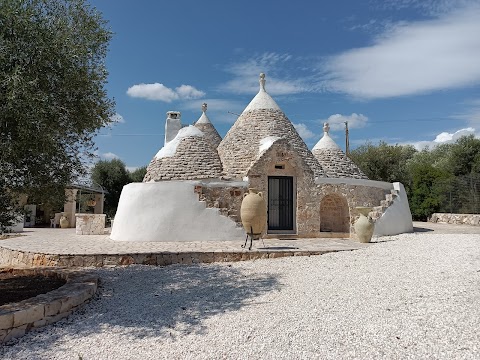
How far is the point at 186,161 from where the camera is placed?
566 inches

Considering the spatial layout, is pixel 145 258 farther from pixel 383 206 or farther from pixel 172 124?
pixel 172 124

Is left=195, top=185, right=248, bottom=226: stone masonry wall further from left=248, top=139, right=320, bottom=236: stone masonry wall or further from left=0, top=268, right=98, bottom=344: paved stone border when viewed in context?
left=0, top=268, right=98, bottom=344: paved stone border

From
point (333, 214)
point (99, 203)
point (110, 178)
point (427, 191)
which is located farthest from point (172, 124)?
point (427, 191)

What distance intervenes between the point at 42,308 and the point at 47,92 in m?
3.12

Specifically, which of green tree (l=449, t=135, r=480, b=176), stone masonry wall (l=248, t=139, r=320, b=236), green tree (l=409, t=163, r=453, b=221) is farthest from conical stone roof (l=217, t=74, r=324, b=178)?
green tree (l=449, t=135, r=480, b=176)

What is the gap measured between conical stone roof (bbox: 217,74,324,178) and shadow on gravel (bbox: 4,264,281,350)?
653 centimetres

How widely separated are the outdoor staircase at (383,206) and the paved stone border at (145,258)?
16.9 ft

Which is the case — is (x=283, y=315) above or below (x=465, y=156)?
below

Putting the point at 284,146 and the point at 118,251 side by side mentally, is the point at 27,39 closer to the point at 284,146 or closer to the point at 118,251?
the point at 118,251

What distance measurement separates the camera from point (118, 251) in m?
9.52

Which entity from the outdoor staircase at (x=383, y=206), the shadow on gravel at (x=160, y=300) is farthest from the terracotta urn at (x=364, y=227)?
the shadow on gravel at (x=160, y=300)

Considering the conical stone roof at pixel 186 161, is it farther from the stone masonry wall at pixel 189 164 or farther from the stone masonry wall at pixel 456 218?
the stone masonry wall at pixel 456 218

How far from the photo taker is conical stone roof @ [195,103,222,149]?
20766mm

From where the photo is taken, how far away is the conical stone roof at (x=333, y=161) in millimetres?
16297
